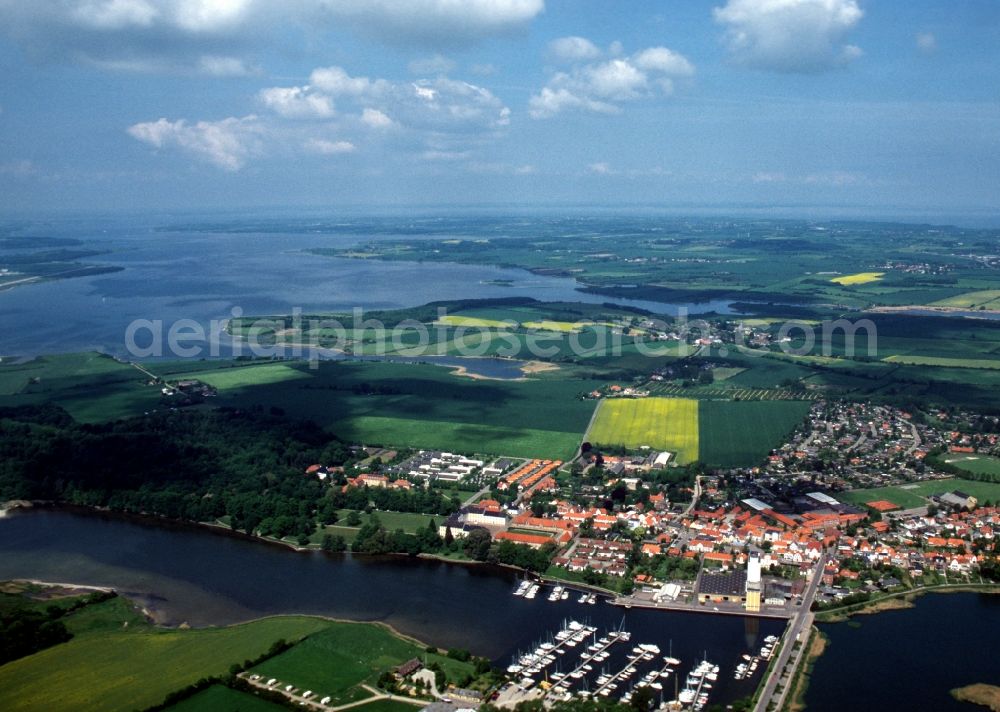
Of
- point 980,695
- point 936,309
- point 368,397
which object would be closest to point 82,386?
point 368,397

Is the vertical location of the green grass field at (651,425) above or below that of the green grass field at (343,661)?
above

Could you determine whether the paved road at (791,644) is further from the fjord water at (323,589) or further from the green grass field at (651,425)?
the green grass field at (651,425)

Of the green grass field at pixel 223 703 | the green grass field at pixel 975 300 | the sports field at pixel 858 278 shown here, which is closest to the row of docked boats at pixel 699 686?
the green grass field at pixel 223 703

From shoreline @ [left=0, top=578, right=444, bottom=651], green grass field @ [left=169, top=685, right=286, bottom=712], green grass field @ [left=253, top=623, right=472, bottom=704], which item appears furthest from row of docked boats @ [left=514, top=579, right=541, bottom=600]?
green grass field @ [left=169, top=685, right=286, bottom=712]

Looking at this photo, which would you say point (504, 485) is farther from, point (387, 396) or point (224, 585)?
point (387, 396)

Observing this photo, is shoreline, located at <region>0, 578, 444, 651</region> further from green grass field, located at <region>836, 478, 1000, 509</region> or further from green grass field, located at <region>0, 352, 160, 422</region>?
green grass field, located at <region>0, 352, 160, 422</region>

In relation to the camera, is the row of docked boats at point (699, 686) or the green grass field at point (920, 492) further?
the green grass field at point (920, 492)
